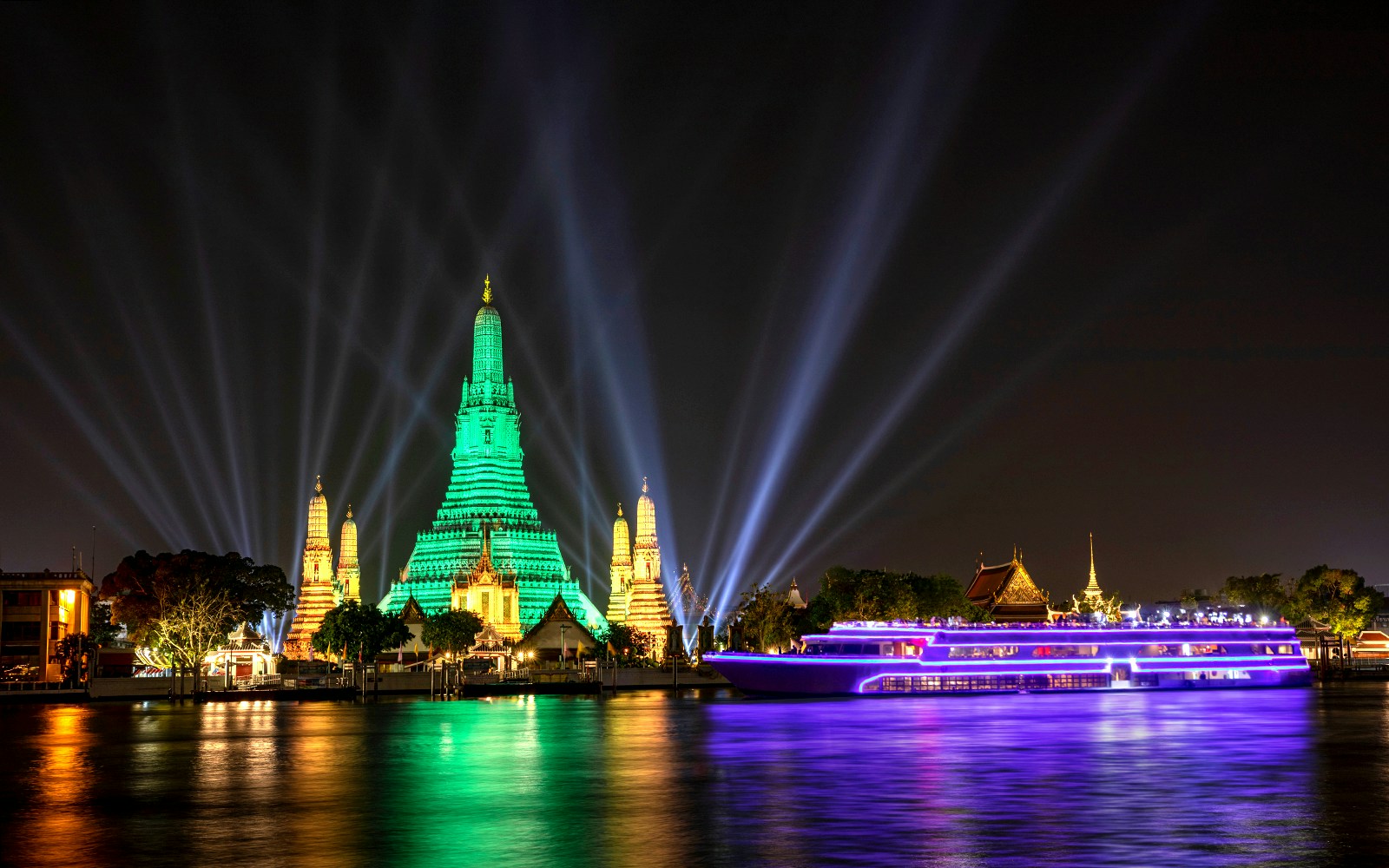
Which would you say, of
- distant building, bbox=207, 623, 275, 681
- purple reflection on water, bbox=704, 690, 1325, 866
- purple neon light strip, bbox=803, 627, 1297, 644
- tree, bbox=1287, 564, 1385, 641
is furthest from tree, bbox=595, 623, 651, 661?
purple reflection on water, bbox=704, 690, 1325, 866

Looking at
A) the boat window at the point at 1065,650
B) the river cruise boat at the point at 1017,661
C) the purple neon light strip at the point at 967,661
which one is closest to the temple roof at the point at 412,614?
the purple neon light strip at the point at 967,661

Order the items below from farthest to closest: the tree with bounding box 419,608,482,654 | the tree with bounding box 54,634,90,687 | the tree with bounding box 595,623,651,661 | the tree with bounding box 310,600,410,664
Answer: the tree with bounding box 595,623,651,661, the tree with bounding box 419,608,482,654, the tree with bounding box 310,600,410,664, the tree with bounding box 54,634,90,687

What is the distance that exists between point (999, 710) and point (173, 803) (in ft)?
149

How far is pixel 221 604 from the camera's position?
331 ft

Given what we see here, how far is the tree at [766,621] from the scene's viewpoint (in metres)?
117

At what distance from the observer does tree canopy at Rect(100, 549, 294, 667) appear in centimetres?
9769

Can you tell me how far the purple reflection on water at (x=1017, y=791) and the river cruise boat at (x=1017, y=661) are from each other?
28.4 m

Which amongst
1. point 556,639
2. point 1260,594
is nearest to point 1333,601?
point 1260,594

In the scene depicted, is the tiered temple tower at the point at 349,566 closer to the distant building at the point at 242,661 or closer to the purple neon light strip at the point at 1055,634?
the distant building at the point at 242,661

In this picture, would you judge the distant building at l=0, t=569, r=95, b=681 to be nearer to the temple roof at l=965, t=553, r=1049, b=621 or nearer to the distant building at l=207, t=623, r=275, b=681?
the distant building at l=207, t=623, r=275, b=681

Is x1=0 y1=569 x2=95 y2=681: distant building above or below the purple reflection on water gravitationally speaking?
above

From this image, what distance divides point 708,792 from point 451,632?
9470cm

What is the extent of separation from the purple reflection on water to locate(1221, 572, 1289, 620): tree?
83.0 meters

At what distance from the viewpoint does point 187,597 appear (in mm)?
98875
